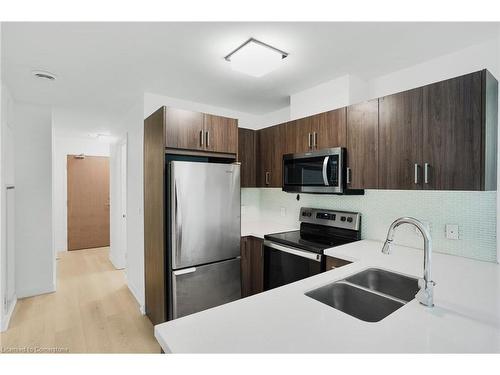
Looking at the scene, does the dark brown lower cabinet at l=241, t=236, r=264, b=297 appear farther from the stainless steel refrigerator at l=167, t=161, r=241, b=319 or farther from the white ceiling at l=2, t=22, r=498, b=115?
the white ceiling at l=2, t=22, r=498, b=115

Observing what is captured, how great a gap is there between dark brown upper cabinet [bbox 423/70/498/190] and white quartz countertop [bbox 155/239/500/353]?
633mm

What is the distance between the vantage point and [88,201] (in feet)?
18.7

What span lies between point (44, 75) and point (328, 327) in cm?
277

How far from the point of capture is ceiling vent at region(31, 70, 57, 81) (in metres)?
2.24

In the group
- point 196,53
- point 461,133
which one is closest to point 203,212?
point 196,53

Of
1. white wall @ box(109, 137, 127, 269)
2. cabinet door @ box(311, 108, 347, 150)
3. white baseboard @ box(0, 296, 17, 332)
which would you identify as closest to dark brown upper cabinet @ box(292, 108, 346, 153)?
cabinet door @ box(311, 108, 347, 150)

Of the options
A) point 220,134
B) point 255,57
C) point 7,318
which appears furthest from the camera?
point 7,318

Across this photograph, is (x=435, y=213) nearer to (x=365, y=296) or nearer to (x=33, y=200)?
(x=365, y=296)

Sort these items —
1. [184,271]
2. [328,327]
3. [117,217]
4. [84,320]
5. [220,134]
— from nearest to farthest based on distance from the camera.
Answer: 1. [328,327]
2. [184,271]
3. [220,134]
4. [84,320]
5. [117,217]

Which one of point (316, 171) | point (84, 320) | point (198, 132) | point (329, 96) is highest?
point (329, 96)

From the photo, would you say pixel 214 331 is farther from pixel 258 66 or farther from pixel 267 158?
pixel 267 158

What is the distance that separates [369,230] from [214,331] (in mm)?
1897

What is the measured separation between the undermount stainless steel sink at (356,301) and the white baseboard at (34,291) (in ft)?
11.5

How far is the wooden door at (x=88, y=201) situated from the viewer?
219 inches
